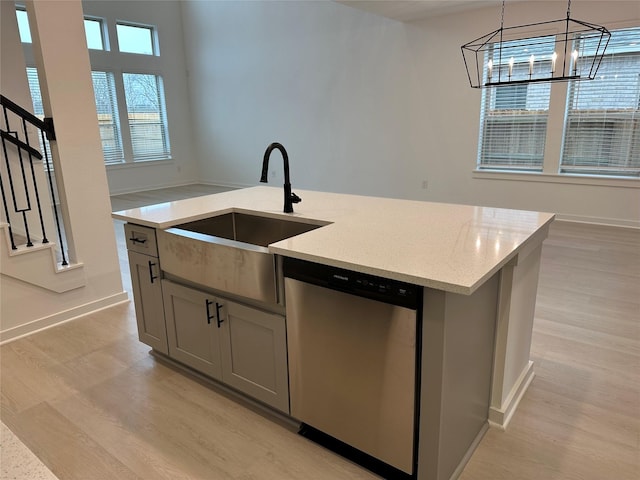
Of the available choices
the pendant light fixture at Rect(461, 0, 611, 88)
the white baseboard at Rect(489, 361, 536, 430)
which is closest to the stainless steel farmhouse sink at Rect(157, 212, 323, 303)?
the white baseboard at Rect(489, 361, 536, 430)

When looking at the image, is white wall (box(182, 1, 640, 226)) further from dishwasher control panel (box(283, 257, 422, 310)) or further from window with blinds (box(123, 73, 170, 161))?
dishwasher control panel (box(283, 257, 422, 310))

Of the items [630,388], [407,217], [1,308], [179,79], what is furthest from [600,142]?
[179,79]

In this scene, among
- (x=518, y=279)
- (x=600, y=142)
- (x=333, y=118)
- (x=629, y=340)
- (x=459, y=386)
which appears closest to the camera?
(x=459, y=386)

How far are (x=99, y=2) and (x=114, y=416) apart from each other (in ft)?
26.7

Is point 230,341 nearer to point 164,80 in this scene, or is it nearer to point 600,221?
point 600,221

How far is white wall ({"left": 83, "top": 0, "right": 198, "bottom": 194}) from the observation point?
8.20 meters

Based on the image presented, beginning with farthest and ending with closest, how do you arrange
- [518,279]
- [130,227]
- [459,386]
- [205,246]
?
[130,227]
[205,246]
[518,279]
[459,386]

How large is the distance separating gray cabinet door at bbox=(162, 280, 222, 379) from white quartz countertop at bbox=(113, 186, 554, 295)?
0.39 m

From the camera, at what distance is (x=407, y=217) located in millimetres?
2205

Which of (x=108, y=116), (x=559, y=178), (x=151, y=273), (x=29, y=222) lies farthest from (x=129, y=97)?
(x=559, y=178)

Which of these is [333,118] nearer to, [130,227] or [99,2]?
[99,2]

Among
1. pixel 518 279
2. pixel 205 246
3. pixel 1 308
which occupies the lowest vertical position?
pixel 1 308

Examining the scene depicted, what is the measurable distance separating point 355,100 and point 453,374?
6.30 m

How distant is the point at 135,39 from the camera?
8656 mm
